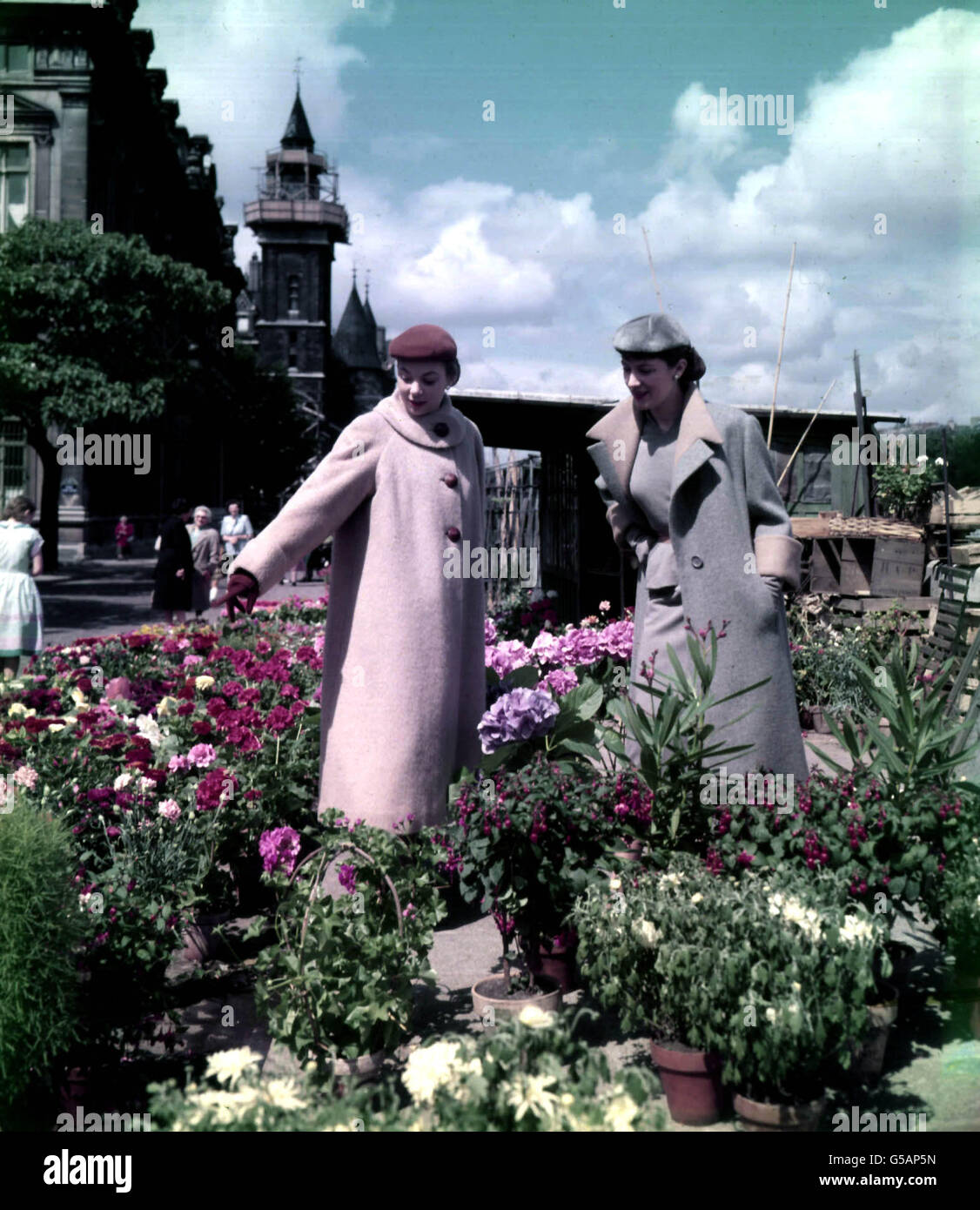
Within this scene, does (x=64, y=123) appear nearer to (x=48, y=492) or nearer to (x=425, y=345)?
(x=48, y=492)

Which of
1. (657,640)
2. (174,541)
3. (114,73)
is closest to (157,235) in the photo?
(114,73)

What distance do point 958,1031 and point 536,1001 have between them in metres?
1.17

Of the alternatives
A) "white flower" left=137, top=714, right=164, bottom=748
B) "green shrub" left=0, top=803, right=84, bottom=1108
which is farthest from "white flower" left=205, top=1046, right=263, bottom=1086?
"white flower" left=137, top=714, right=164, bottom=748

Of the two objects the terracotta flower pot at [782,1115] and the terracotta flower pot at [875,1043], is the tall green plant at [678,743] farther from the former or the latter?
the terracotta flower pot at [782,1115]

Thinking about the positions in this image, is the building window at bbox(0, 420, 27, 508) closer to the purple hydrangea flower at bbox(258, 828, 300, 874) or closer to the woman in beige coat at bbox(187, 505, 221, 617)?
the woman in beige coat at bbox(187, 505, 221, 617)

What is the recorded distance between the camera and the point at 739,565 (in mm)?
3869

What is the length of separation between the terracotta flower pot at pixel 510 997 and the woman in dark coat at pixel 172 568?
895 centimetres

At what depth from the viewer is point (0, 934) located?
2.73 meters

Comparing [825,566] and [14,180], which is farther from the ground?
[14,180]

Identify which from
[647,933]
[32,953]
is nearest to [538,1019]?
[647,933]

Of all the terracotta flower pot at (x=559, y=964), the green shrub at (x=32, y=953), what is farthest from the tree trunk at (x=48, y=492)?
the green shrub at (x=32, y=953)

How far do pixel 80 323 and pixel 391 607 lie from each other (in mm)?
19958

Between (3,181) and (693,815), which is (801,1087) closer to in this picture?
(693,815)

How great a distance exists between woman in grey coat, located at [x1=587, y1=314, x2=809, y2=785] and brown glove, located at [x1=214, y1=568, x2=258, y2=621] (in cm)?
125
